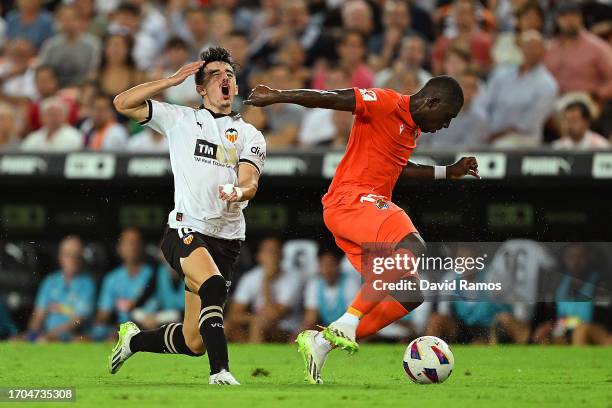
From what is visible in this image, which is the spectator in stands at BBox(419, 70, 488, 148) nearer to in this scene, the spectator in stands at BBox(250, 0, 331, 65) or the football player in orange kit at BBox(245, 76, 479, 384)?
the spectator in stands at BBox(250, 0, 331, 65)

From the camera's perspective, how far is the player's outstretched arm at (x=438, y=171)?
9398 mm

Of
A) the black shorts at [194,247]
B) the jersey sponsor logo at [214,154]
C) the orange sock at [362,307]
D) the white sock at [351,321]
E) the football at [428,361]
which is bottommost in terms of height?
the football at [428,361]

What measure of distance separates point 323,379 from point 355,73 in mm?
6252

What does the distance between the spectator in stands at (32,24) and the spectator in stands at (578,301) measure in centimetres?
848

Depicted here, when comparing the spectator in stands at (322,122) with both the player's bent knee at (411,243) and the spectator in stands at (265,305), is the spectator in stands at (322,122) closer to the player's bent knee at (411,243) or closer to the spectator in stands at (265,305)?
the spectator in stands at (265,305)

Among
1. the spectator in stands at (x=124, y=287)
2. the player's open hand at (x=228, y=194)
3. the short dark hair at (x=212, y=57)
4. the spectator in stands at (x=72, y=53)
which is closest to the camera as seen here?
the player's open hand at (x=228, y=194)

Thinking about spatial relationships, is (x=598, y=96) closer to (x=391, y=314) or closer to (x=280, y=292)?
(x=280, y=292)

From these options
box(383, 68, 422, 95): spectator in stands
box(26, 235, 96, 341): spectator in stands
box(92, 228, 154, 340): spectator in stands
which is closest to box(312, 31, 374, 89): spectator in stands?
box(383, 68, 422, 95): spectator in stands

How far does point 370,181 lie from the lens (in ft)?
29.2

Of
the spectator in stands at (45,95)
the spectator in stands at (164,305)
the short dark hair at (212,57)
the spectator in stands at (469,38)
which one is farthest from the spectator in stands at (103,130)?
the short dark hair at (212,57)

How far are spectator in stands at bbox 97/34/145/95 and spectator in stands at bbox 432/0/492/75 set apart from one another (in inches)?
153

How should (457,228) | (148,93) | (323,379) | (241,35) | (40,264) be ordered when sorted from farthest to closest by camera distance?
(241,35), (40,264), (457,228), (323,379), (148,93)

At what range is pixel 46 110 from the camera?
14828mm

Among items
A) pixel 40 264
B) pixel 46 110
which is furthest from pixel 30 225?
pixel 46 110
